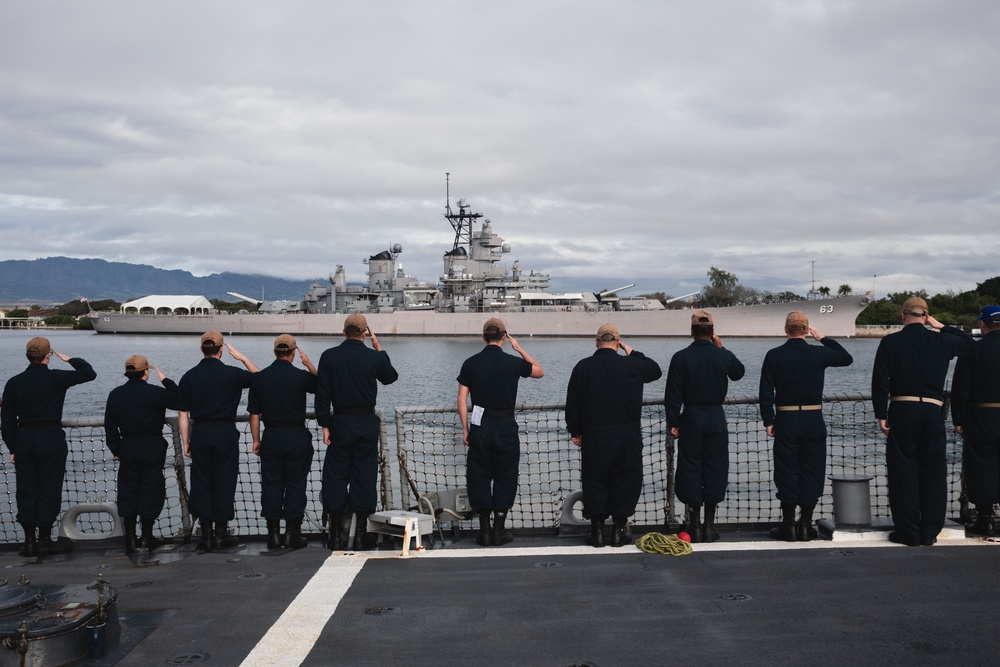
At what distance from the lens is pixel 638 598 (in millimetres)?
4160

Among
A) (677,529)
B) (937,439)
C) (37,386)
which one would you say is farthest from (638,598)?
(37,386)

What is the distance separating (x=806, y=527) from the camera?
5.42m

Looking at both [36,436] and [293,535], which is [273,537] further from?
[36,436]

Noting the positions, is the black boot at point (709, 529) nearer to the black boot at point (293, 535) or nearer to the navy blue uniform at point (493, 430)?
the navy blue uniform at point (493, 430)

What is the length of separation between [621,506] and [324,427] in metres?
2.24

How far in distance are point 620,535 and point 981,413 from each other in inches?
109

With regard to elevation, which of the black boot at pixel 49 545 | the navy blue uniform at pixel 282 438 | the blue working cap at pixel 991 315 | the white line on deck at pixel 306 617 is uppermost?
the blue working cap at pixel 991 315

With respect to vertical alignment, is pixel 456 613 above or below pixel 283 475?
below

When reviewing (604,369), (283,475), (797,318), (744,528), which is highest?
(797,318)

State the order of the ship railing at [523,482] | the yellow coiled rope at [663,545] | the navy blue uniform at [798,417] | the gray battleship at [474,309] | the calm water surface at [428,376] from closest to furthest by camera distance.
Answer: the yellow coiled rope at [663,545] < the navy blue uniform at [798,417] < the ship railing at [523,482] < the calm water surface at [428,376] < the gray battleship at [474,309]

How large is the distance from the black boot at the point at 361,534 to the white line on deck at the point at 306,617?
0.41 meters

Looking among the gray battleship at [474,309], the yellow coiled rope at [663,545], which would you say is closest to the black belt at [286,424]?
the yellow coiled rope at [663,545]

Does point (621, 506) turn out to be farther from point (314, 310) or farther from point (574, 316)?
point (314, 310)

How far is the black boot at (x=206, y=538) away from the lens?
5.52 metres
